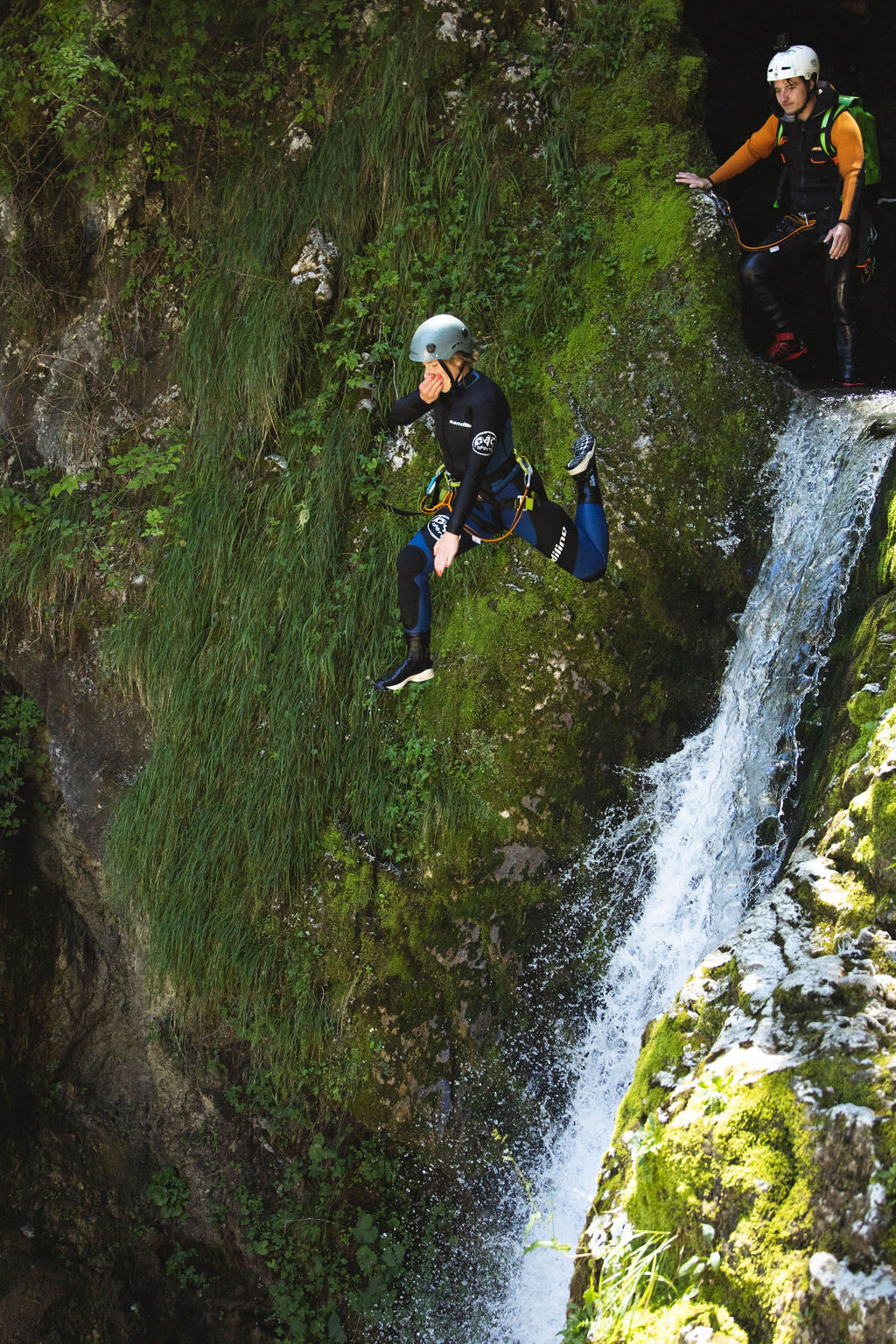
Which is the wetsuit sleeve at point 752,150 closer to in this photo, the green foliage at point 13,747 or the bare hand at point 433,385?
the bare hand at point 433,385

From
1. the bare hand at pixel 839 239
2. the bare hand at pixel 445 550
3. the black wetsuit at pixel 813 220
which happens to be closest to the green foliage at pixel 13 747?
the bare hand at pixel 445 550

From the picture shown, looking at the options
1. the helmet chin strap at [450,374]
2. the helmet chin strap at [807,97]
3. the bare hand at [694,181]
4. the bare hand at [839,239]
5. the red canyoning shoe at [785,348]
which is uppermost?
the helmet chin strap at [807,97]

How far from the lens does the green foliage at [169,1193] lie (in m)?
6.43

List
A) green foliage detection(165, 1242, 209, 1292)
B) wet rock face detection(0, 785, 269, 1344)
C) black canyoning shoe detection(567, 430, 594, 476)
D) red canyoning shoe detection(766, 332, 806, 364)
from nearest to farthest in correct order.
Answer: black canyoning shoe detection(567, 430, 594, 476) < red canyoning shoe detection(766, 332, 806, 364) < wet rock face detection(0, 785, 269, 1344) < green foliage detection(165, 1242, 209, 1292)

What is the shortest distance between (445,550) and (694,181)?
2.99m

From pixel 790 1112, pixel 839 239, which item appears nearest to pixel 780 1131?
pixel 790 1112

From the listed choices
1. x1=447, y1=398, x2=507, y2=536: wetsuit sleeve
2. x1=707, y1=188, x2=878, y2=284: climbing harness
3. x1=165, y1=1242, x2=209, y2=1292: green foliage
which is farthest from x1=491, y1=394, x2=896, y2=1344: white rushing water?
x1=165, y1=1242, x2=209, y2=1292: green foliage

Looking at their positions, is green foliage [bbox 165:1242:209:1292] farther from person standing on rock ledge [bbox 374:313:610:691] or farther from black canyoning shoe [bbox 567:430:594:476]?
black canyoning shoe [bbox 567:430:594:476]

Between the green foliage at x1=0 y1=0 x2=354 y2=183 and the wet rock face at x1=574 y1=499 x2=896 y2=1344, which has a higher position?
the green foliage at x1=0 y1=0 x2=354 y2=183

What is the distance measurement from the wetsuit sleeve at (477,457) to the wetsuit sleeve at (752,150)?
2.43m

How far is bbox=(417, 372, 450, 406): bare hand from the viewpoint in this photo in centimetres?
427

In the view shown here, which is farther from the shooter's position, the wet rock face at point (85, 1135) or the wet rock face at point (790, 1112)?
the wet rock face at point (85, 1135)

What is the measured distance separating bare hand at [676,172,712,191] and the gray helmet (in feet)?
7.44

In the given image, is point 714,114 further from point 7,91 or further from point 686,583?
point 7,91
